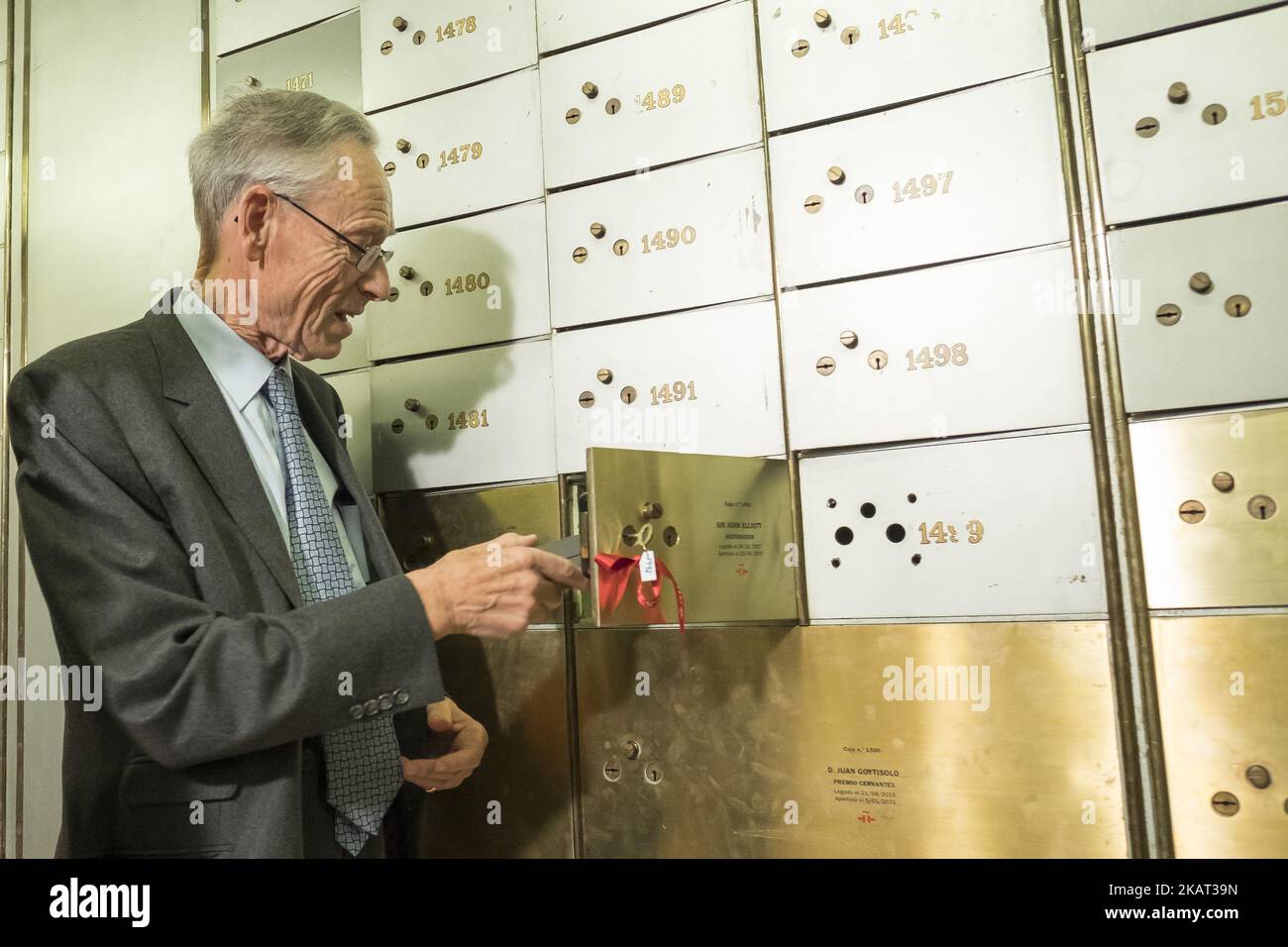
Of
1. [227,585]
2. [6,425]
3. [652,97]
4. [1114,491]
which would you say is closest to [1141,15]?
[1114,491]

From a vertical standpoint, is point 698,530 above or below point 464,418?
below

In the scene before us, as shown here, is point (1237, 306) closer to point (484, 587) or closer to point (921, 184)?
point (921, 184)

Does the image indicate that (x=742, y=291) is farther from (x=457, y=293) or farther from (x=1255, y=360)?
(x=1255, y=360)

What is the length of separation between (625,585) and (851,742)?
571mm

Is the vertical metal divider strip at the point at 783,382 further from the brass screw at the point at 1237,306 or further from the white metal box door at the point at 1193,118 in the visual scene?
the brass screw at the point at 1237,306

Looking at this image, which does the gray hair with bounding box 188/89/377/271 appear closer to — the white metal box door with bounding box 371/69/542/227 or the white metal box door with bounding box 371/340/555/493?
the white metal box door with bounding box 371/69/542/227

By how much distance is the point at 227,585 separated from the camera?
4.69 feet

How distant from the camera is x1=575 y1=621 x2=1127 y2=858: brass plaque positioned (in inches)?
63.9

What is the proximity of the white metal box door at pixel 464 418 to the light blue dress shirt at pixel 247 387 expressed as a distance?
47 cm

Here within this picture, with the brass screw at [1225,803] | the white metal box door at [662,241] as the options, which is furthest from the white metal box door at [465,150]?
the brass screw at [1225,803]

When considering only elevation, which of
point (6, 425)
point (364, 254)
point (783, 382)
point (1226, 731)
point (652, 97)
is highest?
point (652, 97)

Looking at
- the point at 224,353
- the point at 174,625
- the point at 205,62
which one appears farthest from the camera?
the point at 205,62

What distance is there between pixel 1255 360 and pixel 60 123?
2767 mm
